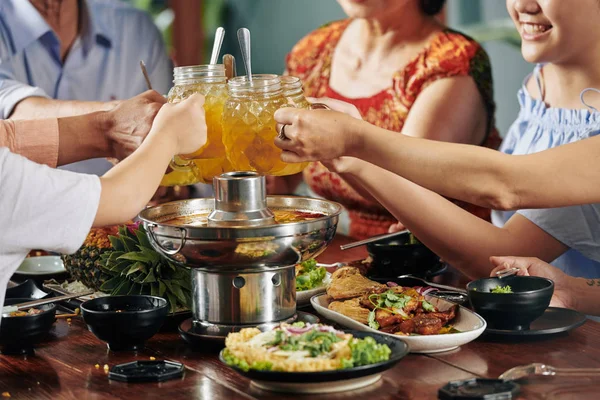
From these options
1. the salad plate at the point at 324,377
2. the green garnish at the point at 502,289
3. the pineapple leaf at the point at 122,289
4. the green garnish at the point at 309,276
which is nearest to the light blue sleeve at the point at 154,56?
the green garnish at the point at 309,276

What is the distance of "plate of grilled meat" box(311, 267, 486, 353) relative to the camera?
1.69 meters

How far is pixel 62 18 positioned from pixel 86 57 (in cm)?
22

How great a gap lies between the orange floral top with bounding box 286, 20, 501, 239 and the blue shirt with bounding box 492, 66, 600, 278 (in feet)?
1.78

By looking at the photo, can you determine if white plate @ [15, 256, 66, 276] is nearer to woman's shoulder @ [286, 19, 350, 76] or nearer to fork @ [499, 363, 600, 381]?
fork @ [499, 363, 600, 381]

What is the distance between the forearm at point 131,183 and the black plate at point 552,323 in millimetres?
791

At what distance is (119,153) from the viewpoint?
248 centimetres

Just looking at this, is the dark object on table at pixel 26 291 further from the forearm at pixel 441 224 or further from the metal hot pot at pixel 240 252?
the forearm at pixel 441 224

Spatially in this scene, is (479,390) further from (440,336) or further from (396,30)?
(396,30)

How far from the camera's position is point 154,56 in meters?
4.23

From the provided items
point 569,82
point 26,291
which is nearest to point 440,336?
point 26,291

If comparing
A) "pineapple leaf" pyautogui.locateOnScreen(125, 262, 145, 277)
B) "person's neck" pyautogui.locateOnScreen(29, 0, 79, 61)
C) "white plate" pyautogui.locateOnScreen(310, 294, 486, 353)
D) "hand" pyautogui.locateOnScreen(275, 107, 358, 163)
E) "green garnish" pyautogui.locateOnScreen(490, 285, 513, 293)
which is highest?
"person's neck" pyautogui.locateOnScreen(29, 0, 79, 61)

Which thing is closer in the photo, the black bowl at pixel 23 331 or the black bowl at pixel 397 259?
the black bowl at pixel 23 331

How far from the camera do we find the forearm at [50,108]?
3.21 metres

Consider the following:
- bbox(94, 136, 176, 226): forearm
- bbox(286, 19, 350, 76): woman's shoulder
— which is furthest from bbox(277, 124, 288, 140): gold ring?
bbox(286, 19, 350, 76): woman's shoulder
